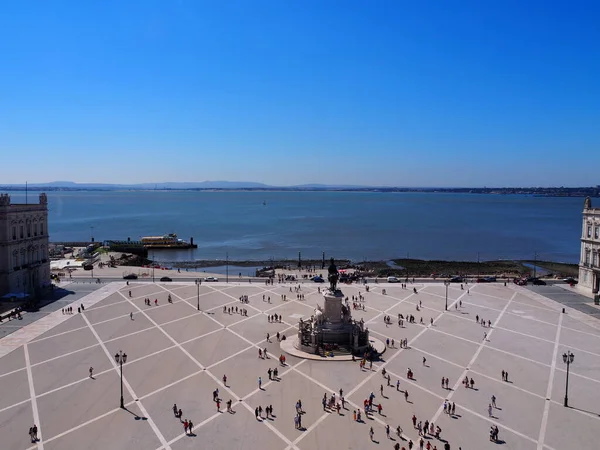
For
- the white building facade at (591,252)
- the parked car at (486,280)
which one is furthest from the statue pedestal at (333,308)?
the white building facade at (591,252)

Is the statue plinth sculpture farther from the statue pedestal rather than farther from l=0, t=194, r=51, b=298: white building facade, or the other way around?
l=0, t=194, r=51, b=298: white building facade

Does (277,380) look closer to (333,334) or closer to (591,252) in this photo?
(333,334)

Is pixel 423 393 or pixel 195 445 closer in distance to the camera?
pixel 195 445

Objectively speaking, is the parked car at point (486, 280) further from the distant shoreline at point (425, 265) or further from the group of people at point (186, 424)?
the group of people at point (186, 424)

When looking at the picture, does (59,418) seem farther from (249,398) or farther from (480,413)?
(480,413)

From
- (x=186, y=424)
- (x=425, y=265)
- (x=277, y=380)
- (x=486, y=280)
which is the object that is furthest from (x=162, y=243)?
(x=186, y=424)

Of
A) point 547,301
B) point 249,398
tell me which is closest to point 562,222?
point 547,301
